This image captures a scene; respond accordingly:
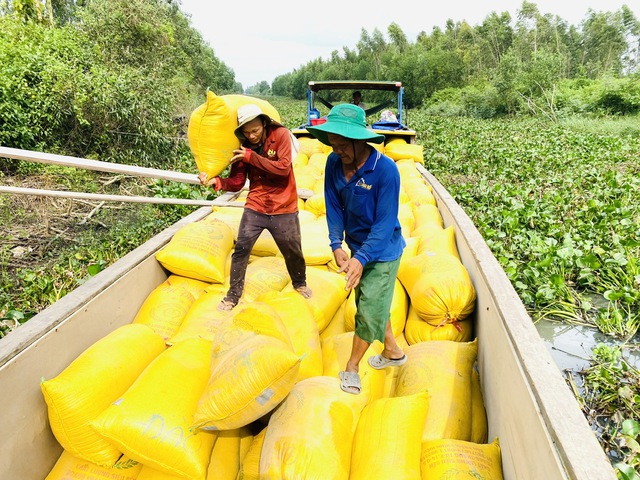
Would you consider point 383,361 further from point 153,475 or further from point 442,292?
point 153,475

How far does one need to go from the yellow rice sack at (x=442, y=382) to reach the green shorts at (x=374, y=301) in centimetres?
23

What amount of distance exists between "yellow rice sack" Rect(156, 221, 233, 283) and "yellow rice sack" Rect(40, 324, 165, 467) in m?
0.87

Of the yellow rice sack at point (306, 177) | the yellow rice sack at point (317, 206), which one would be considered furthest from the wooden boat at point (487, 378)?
the yellow rice sack at point (306, 177)

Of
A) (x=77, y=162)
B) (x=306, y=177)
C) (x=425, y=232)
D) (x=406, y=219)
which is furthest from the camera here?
(x=306, y=177)

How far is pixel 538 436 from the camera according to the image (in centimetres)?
118

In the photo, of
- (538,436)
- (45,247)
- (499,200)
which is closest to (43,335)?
(538,436)

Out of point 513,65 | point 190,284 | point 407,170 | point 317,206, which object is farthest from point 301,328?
point 513,65

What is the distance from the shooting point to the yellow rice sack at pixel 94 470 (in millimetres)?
1606

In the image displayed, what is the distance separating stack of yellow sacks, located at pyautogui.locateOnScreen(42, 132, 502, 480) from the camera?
1457 millimetres

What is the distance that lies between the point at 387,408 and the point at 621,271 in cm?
258

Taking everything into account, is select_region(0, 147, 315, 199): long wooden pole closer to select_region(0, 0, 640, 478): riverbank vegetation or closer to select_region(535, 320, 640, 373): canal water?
select_region(0, 0, 640, 478): riverbank vegetation

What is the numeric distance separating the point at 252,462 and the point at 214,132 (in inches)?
68.6

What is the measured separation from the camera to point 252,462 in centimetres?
159

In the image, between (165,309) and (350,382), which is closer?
(350,382)
